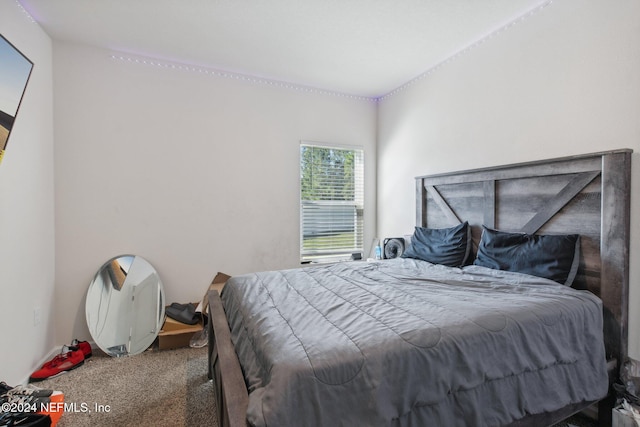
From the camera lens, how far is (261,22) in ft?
7.52

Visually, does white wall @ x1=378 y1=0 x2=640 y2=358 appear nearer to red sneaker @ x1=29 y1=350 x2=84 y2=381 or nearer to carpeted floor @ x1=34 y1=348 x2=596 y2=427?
carpeted floor @ x1=34 y1=348 x2=596 y2=427

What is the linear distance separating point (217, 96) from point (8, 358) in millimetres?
2726

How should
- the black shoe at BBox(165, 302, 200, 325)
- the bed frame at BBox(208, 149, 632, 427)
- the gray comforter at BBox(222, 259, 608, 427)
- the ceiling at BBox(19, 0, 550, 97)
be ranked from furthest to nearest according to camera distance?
the black shoe at BBox(165, 302, 200, 325), the ceiling at BBox(19, 0, 550, 97), the bed frame at BBox(208, 149, 632, 427), the gray comforter at BBox(222, 259, 608, 427)

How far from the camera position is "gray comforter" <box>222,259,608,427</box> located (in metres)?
0.95

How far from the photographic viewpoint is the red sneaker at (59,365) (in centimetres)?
215

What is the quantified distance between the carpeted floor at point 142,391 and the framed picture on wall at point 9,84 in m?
1.69

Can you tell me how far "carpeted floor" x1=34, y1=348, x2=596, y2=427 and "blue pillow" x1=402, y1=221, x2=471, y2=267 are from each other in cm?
121

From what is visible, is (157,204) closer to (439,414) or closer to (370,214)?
(370,214)

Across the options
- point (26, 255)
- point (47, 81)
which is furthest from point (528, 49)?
point (26, 255)

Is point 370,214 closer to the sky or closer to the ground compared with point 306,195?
closer to the ground

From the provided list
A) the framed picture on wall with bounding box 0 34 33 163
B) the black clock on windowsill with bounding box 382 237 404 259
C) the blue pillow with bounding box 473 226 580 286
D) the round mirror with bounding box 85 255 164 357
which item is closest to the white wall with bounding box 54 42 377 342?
the round mirror with bounding box 85 255 164 357

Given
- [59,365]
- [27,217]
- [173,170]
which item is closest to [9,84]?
[27,217]

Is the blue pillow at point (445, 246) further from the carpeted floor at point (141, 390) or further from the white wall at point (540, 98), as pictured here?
the carpeted floor at point (141, 390)

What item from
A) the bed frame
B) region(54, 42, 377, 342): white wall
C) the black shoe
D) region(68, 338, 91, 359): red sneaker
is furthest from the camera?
the black shoe
